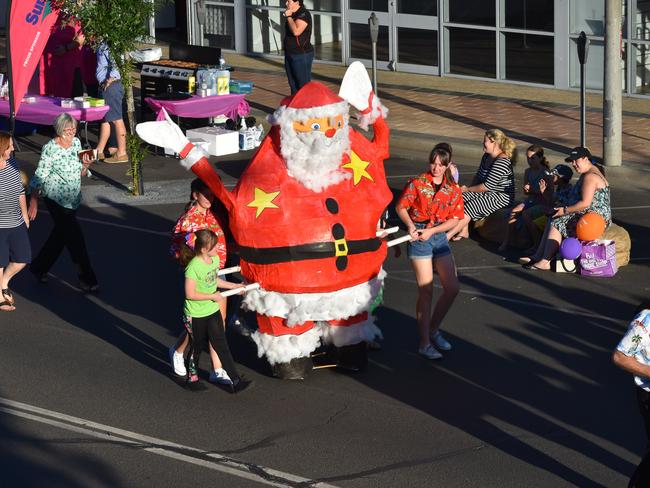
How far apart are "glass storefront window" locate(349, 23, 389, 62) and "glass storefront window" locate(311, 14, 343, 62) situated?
32cm

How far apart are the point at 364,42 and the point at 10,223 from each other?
43.5 feet

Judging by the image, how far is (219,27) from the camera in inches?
996

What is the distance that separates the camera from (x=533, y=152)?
12836mm

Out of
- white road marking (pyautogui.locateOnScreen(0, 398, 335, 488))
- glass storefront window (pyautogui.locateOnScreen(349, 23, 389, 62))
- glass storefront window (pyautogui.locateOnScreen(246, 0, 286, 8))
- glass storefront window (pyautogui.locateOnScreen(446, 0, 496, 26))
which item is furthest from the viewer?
glass storefront window (pyautogui.locateOnScreen(246, 0, 286, 8))

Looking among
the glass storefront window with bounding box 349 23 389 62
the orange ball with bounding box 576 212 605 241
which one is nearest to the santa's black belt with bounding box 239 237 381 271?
the orange ball with bounding box 576 212 605 241

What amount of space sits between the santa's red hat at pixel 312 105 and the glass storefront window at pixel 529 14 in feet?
39.9

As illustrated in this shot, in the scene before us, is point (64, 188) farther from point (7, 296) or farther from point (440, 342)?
point (440, 342)

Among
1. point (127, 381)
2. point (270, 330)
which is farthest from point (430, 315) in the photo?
point (127, 381)

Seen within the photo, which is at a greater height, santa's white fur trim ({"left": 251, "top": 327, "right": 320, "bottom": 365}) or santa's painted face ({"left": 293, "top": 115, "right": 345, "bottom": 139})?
santa's painted face ({"left": 293, "top": 115, "right": 345, "bottom": 139})

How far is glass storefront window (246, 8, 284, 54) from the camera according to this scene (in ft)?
80.1

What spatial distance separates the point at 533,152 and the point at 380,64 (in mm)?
10099

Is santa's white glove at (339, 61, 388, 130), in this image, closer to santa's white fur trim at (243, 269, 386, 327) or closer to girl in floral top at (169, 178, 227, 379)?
girl in floral top at (169, 178, 227, 379)

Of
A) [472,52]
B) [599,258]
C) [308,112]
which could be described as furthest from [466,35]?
[308,112]

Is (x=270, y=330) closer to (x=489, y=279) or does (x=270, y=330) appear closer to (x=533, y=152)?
(x=489, y=279)
